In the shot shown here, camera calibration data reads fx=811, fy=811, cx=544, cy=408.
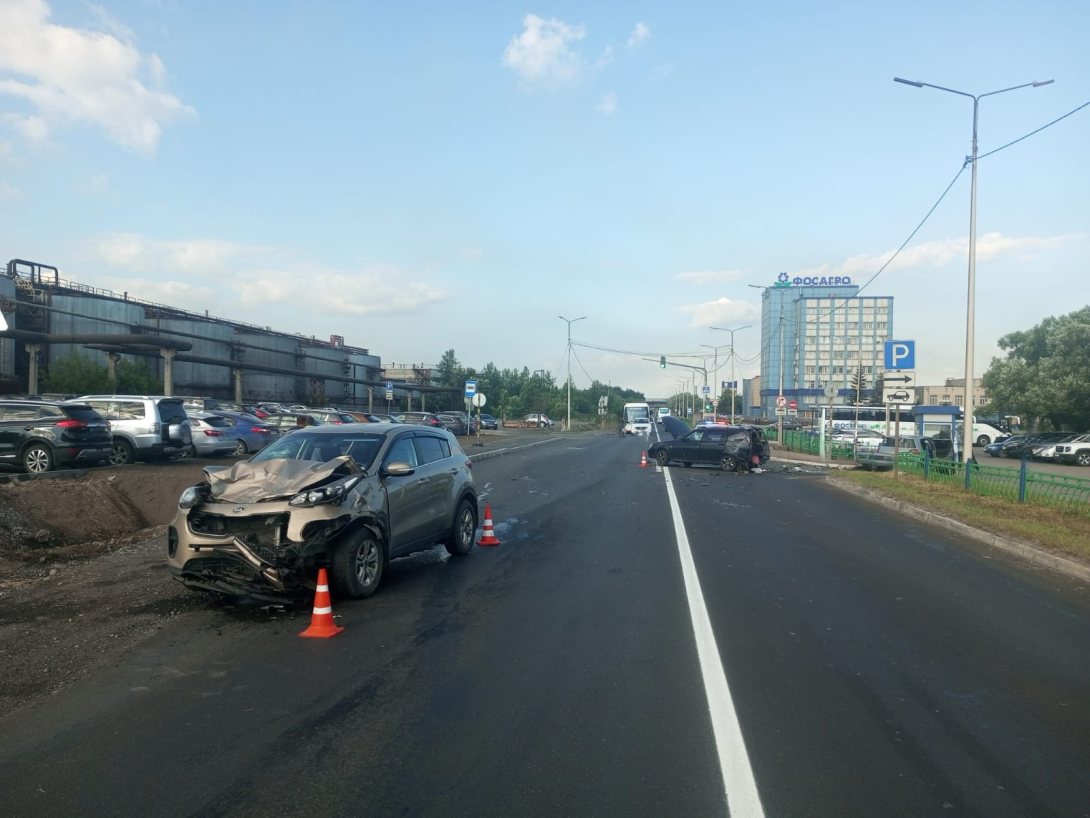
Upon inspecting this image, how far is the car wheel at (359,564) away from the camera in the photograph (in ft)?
24.9

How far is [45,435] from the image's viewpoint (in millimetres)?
16562

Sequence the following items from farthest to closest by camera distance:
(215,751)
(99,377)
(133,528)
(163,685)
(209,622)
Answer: (99,377) < (133,528) < (209,622) < (163,685) < (215,751)

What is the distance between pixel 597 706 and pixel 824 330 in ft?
306

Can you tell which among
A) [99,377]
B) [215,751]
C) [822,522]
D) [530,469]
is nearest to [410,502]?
[215,751]

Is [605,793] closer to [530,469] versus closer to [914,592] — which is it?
[914,592]

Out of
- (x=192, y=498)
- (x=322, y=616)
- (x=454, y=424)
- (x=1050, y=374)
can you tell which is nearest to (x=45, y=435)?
(x=192, y=498)

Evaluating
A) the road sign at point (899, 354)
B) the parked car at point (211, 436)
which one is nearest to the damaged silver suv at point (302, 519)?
the parked car at point (211, 436)

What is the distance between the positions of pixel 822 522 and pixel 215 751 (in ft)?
41.0

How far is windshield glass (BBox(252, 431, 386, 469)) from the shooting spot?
895 centimetres

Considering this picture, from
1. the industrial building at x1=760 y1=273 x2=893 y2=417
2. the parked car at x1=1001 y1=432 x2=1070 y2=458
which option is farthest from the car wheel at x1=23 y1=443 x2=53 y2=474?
the industrial building at x1=760 y1=273 x2=893 y2=417

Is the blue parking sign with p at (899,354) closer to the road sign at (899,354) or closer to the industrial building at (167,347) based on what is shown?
the road sign at (899,354)

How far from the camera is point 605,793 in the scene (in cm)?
400

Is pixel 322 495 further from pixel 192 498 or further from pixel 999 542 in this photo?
pixel 999 542

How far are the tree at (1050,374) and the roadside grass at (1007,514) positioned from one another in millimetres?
30829
